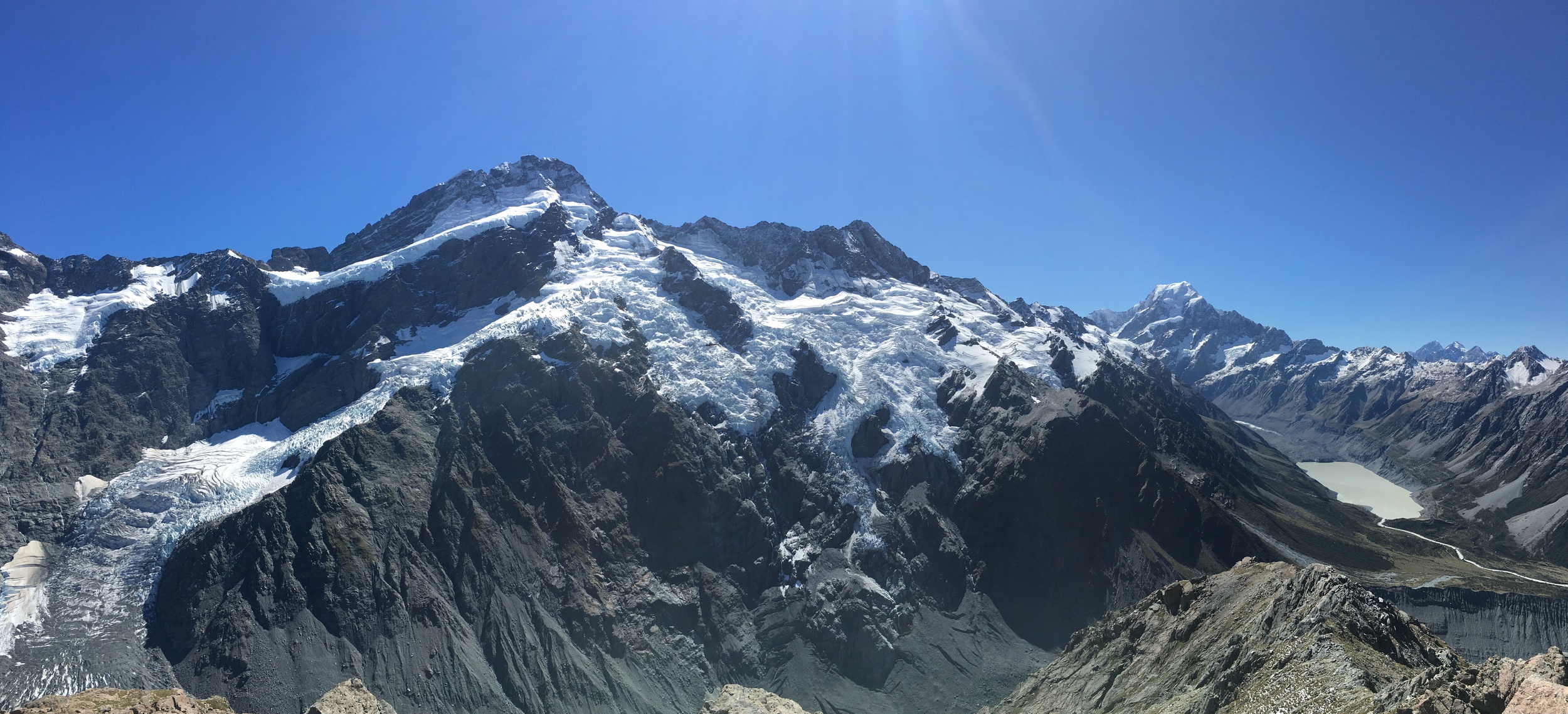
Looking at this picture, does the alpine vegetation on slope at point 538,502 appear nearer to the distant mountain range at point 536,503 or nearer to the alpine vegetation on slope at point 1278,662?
the distant mountain range at point 536,503

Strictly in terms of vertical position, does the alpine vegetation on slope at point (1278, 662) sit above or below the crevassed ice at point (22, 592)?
below

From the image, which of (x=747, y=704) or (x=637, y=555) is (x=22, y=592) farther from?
(x=747, y=704)

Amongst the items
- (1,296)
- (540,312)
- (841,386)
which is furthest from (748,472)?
(1,296)

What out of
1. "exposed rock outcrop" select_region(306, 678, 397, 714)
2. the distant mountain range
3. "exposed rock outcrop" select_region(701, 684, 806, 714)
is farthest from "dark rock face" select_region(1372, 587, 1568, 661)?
"exposed rock outcrop" select_region(306, 678, 397, 714)

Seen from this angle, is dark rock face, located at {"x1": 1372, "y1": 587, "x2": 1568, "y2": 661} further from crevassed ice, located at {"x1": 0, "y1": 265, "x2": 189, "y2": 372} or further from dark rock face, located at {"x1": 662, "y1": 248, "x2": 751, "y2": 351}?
crevassed ice, located at {"x1": 0, "y1": 265, "x2": 189, "y2": 372}

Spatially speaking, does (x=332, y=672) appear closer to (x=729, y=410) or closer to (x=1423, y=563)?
(x=729, y=410)

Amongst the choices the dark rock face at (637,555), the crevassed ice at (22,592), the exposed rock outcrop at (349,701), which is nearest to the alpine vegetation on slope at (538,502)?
the dark rock face at (637,555)

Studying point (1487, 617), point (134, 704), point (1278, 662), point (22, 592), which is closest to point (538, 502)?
point (22, 592)
